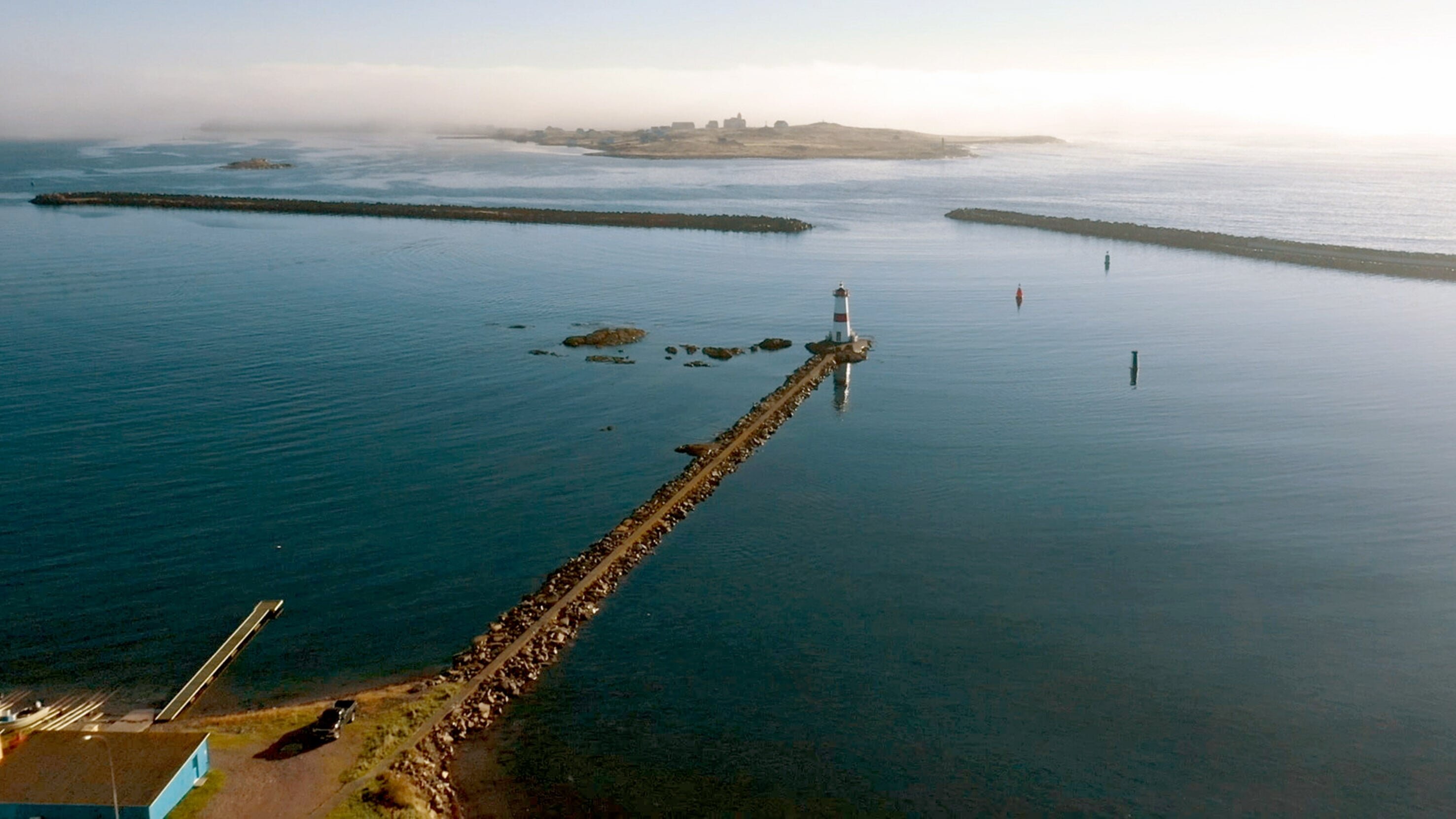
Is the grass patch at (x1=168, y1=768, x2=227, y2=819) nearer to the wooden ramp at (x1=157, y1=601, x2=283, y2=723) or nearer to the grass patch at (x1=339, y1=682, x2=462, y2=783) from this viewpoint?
the grass patch at (x1=339, y1=682, x2=462, y2=783)

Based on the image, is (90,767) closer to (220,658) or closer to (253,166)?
(220,658)

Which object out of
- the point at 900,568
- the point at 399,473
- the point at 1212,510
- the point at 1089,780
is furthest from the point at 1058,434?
the point at 399,473

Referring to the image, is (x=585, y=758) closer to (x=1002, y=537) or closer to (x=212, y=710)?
(x=212, y=710)

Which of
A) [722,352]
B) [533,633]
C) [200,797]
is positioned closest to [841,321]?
[722,352]

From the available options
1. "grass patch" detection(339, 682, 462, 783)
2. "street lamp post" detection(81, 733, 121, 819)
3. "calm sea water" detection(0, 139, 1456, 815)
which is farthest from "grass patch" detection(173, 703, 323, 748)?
"street lamp post" detection(81, 733, 121, 819)

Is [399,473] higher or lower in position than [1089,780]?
higher
